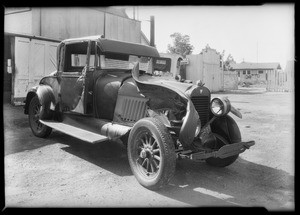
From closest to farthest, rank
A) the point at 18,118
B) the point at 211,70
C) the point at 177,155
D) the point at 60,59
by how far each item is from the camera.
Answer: the point at 177,155 < the point at 60,59 < the point at 18,118 < the point at 211,70

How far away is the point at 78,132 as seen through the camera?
4949 mm

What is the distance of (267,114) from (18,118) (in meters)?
8.18

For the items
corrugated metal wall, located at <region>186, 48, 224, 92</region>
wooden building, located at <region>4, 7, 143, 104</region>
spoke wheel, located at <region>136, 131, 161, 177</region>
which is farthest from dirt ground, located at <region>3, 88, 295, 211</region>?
corrugated metal wall, located at <region>186, 48, 224, 92</region>

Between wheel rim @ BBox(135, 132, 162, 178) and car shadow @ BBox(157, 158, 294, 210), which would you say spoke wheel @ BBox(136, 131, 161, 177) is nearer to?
wheel rim @ BBox(135, 132, 162, 178)

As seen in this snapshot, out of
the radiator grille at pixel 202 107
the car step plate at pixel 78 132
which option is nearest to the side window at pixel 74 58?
the car step plate at pixel 78 132

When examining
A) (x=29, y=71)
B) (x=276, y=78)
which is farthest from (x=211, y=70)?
(x=29, y=71)

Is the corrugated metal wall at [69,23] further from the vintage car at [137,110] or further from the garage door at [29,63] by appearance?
the vintage car at [137,110]

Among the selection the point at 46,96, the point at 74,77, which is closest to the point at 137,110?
the point at 74,77

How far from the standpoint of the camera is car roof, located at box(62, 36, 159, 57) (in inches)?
199

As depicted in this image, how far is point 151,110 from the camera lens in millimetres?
4270

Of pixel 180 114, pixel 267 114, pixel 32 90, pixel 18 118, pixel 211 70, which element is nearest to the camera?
pixel 180 114

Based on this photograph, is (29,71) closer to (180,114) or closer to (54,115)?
(54,115)

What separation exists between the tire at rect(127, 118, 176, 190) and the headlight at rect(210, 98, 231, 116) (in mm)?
994

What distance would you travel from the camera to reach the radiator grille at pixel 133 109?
14.4ft
